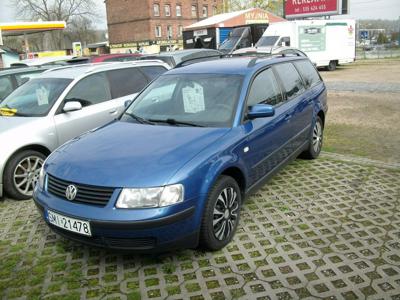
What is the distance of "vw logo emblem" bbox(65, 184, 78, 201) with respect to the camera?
134 inches

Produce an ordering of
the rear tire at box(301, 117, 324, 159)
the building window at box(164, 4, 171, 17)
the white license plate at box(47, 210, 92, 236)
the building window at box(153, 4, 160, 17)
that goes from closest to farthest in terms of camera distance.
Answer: the white license plate at box(47, 210, 92, 236)
the rear tire at box(301, 117, 324, 159)
the building window at box(153, 4, 160, 17)
the building window at box(164, 4, 171, 17)

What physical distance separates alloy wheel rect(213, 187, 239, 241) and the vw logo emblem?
123 cm

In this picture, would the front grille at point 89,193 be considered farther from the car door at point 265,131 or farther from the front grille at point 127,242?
the car door at point 265,131

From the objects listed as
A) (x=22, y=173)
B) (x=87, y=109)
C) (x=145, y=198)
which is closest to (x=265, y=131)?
(x=145, y=198)

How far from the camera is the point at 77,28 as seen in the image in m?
69.6

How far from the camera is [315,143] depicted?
6.46 metres

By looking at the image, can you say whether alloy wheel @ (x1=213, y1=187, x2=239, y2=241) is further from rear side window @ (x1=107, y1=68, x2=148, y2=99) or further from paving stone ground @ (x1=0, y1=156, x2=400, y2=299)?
rear side window @ (x1=107, y1=68, x2=148, y2=99)

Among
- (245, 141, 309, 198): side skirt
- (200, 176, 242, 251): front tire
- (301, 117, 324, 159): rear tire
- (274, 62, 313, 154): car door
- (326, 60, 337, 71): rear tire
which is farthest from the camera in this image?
(326, 60, 337, 71): rear tire

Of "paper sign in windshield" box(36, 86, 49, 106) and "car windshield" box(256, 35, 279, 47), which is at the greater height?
"car windshield" box(256, 35, 279, 47)

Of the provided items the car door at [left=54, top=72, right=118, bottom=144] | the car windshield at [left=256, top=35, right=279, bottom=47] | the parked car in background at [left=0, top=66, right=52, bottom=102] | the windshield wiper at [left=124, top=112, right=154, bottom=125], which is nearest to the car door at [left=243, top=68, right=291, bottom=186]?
the windshield wiper at [left=124, top=112, right=154, bottom=125]

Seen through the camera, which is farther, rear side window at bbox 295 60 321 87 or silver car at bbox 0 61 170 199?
rear side window at bbox 295 60 321 87

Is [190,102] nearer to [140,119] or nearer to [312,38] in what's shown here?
[140,119]

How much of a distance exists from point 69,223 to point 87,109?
314cm

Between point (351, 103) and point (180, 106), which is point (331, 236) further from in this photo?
point (351, 103)
